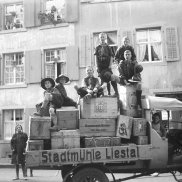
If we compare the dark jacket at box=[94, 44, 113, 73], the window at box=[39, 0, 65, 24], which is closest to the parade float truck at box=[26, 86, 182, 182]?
the dark jacket at box=[94, 44, 113, 73]

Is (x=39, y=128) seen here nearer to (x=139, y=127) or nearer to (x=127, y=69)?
(x=139, y=127)

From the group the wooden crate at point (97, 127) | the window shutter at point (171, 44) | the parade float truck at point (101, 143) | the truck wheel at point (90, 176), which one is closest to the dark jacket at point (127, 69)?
the parade float truck at point (101, 143)

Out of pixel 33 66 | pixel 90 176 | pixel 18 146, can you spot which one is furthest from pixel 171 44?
pixel 90 176

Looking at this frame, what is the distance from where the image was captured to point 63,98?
7594 mm

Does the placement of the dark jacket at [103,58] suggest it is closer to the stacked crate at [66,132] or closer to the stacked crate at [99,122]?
the stacked crate at [99,122]

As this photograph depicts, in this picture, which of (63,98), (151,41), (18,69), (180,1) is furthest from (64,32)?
(63,98)

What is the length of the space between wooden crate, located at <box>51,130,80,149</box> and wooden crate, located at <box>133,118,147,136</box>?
111 cm

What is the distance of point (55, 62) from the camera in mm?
17625

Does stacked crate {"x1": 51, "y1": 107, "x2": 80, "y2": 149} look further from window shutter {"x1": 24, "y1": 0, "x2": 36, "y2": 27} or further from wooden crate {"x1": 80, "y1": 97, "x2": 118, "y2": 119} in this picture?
window shutter {"x1": 24, "y1": 0, "x2": 36, "y2": 27}

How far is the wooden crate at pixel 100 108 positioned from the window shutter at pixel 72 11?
442 inches

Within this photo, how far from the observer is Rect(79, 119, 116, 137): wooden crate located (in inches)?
258

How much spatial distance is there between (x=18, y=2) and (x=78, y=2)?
3.46m

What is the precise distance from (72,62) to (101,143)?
10.8 metres

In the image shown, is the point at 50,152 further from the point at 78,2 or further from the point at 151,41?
the point at 78,2
